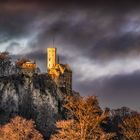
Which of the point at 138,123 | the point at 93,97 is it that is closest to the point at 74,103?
the point at 93,97

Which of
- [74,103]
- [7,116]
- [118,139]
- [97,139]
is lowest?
[97,139]

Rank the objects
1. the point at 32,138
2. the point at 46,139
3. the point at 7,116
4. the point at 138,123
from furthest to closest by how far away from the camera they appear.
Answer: the point at 7,116, the point at 46,139, the point at 32,138, the point at 138,123

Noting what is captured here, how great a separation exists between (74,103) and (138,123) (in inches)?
1158

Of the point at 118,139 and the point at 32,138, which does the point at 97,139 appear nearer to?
the point at 32,138

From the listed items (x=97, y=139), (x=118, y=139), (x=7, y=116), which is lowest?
(x=97, y=139)

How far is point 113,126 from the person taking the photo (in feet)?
617

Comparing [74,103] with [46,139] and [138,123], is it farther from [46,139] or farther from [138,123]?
[46,139]

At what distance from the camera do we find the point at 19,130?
94812mm

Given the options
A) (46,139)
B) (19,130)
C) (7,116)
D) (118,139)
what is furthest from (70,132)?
(7,116)

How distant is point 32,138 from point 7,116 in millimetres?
94166

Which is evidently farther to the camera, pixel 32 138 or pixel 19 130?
pixel 32 138

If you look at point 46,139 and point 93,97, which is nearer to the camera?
point 93,97

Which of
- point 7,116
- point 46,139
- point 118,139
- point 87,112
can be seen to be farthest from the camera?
point 7,116

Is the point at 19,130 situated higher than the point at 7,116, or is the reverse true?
the point at 7,116
